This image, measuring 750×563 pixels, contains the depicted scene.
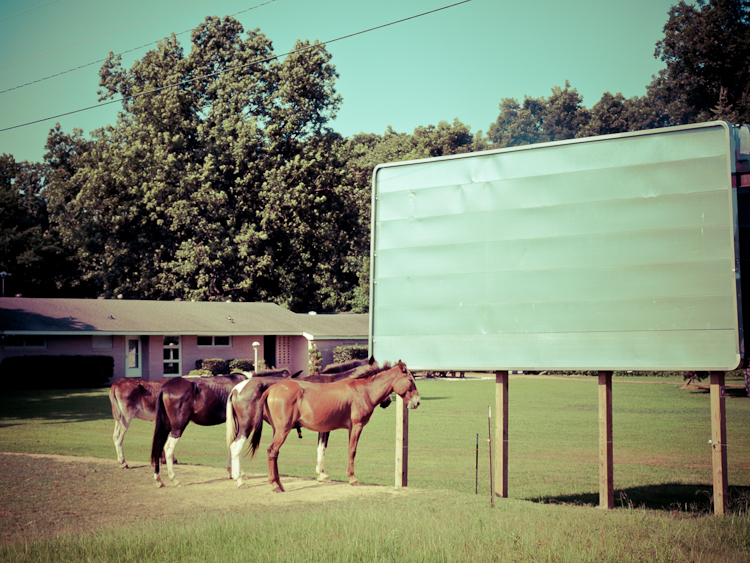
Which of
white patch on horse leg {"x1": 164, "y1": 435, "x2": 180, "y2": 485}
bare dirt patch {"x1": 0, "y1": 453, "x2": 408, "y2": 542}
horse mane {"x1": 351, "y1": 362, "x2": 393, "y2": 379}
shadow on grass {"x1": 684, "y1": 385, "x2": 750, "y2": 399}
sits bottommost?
shadow on grass {"x1": 684, "y1": 385, "x2": 750, "y2": 399}

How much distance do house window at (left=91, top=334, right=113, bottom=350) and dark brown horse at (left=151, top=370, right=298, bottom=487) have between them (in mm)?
29445

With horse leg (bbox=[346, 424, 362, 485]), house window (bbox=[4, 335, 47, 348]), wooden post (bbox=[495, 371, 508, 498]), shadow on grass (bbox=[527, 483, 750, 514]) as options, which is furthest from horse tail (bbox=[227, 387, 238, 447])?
house window (bbox=[4, 335, 47, 348])

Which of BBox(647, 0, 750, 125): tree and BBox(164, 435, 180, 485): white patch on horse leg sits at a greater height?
BBox(647, 0, 750, 125): tree

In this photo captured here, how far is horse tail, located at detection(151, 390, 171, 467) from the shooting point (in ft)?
41.7

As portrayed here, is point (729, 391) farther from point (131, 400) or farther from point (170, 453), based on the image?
point (170, 453)

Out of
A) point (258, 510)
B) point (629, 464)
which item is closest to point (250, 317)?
point (629, 464)

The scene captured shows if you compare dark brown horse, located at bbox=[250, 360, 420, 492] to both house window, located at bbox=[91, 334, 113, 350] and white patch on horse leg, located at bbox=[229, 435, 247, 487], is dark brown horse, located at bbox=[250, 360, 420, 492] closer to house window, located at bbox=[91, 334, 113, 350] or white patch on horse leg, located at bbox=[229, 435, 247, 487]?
white patch on horse leg, located at bbox=[229, 435, 247, 487]

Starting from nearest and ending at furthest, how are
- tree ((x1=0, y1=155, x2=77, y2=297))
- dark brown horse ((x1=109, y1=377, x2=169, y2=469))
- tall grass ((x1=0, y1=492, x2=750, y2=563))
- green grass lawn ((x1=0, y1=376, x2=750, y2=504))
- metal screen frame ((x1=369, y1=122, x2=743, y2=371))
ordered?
tall grass ((x1=0, y1=492, x2=750, y2=563)), metal screen frame ((x1=369, y1=122, x2=743, y2=371)), green grass lawn ((x1=0, y1=376, x2=750, y2=504)), dark brown horse ((x1=109, y1=377, x2=169, y2=469)), tree ((x1=0, y1=155, x2=77, y2=297))

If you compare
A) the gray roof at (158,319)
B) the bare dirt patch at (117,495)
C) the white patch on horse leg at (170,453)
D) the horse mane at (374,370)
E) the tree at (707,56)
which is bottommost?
the bare dirt patch at (117,495)

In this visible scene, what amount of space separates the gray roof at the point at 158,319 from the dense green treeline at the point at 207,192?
453 centimetres

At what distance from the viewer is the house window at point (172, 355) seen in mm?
43844

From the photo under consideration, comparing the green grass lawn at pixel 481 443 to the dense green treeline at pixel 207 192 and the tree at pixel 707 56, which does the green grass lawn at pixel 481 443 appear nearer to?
the dense green treeline at pixel 207 192

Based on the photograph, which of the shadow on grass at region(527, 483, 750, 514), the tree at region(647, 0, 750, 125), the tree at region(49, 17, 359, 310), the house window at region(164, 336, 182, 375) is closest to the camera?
the shadow on grass at region(527, 483, 750, 514)

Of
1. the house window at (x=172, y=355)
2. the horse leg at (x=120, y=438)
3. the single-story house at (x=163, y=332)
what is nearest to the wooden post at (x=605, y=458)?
the horse leg at (x=120, y=438)
